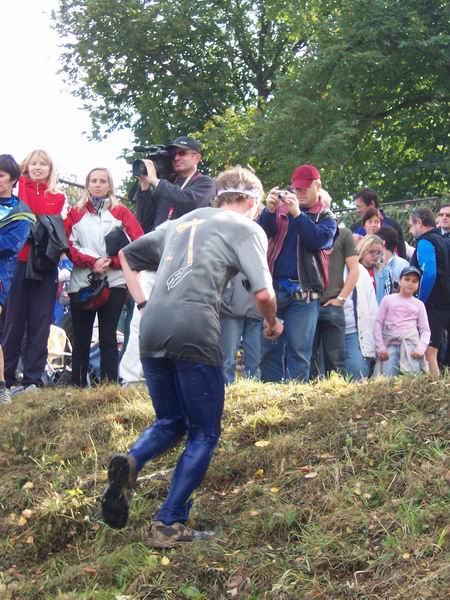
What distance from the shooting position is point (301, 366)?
27.3 ft

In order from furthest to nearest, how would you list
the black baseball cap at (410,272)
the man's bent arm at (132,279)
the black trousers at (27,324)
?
1. the black baseball cap at (410,272)
2. the black trousers at (27,324)
3. the man's bent arm at (132,279)

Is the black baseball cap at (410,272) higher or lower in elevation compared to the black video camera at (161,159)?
lower

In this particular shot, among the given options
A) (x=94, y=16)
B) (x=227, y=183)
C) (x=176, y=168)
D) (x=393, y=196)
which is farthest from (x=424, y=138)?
(x=227, y=183)

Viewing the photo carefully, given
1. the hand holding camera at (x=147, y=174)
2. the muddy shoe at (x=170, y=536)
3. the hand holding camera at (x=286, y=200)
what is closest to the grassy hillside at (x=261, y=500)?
the muddy shoe at (x=170, y=536)

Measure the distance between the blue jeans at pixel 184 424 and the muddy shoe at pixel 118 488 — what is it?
0.14 metres

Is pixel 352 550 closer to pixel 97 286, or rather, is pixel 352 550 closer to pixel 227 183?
pixel 227 183

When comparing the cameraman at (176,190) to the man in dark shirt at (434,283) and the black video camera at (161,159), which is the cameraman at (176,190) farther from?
the man in dark shirt at (434,283)

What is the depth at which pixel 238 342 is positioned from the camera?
8.83 metres

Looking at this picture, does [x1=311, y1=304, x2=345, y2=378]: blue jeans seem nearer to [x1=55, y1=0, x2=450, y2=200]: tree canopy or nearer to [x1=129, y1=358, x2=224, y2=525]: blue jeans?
[x1=129, y1=358, x2=224, y2=525]: blue jeans

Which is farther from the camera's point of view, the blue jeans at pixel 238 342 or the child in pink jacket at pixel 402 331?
the child in pink jacket at pixel 402 331

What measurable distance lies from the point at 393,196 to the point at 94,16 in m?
10.7

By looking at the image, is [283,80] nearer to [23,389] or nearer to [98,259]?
[98,259]

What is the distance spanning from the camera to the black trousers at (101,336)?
903 centimetres

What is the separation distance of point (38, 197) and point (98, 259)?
0.80 m
